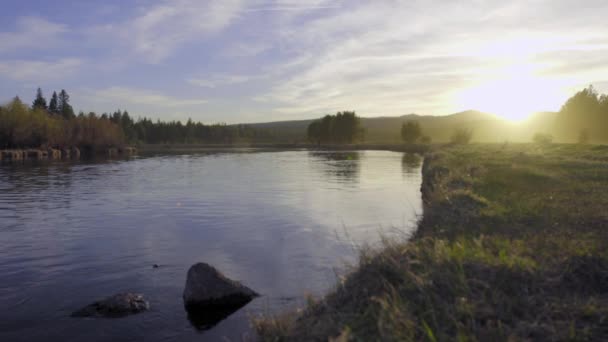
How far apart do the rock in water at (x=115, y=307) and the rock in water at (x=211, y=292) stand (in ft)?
3.56

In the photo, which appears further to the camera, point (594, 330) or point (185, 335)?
point (185, 335)

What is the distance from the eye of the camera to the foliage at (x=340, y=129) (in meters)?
150

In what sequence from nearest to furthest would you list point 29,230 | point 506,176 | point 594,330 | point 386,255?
point 594,330
point 386,255
point 29,230
point 506,176

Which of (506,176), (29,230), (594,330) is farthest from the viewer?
(506,176)

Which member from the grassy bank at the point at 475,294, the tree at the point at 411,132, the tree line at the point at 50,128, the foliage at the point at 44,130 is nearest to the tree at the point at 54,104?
the tree line at the point at 50,128

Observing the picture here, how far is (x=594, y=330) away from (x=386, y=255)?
323 cm

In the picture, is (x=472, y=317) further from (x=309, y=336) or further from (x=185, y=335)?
(x=185, y=335)

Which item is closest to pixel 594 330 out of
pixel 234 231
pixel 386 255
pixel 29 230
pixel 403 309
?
pixel 403 309

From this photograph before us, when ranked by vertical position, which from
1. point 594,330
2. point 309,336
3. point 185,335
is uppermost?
point 594,330

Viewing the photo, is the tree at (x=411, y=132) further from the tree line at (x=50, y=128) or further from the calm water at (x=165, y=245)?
the calm water at (x=165, y=245)

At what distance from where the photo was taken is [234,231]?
61.4 feet

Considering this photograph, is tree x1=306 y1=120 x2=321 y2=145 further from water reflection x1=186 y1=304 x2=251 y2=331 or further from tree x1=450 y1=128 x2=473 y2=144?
water reflection x1=186 y1=304 x2=251 y2=331

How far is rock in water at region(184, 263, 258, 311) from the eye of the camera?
→ 34.9 feet

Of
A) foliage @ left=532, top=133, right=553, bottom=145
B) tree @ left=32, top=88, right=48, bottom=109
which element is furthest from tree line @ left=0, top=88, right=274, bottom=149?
foliage @ left=532, top=133, right=553, bottom=145
